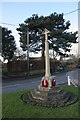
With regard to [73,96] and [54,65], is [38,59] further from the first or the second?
[73,96]

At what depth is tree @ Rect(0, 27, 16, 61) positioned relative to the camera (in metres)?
35.8

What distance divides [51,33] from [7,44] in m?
6.56

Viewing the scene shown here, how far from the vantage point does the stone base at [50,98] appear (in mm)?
9844

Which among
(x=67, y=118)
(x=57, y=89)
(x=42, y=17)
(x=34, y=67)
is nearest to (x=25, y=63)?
(x=34, y=67)

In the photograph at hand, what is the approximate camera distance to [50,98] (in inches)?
399

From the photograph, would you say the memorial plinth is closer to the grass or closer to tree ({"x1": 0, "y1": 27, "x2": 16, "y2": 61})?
the grass

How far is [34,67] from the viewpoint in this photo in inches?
1657

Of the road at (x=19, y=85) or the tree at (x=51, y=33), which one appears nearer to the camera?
the road at (x=19, y=85)

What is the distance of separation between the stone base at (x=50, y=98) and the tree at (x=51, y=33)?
87.0ft

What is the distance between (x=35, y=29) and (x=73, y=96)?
28854 mm

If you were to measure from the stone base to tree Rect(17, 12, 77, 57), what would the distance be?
2652cm

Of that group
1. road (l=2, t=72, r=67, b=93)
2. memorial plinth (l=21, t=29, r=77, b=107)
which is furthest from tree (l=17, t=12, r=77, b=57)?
memorial plinth (l=21, t=29, r=77, b=107)

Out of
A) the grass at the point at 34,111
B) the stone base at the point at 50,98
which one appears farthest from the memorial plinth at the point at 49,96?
the grass at the point at 34,111

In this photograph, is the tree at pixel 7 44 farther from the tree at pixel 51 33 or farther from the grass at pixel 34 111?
the grass at pixel 34 111
